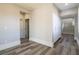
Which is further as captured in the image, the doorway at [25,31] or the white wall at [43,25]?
the doorway at [25,31]

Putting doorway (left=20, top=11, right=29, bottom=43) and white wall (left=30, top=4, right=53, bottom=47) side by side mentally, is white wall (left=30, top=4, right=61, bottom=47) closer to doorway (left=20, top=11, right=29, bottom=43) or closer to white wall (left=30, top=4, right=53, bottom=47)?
white wall (left=30, top=4, right=53, bottom=47)

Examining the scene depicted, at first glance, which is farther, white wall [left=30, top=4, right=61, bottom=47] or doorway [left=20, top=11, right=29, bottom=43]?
doorway [left=20, top=11, right=29, bottom=43]

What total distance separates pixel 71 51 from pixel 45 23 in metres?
1.00

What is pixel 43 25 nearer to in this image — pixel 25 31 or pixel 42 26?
pixel 42 26

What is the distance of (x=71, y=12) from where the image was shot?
161 centimetres

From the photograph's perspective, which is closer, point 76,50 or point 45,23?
point 76,50

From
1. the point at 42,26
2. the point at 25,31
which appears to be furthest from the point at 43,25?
the point at 25,31

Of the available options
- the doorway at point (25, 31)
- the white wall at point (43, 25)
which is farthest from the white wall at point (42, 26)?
the doorway at point (25, 31)

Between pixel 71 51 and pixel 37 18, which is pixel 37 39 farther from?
pixel 71 51

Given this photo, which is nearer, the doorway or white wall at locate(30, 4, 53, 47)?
white wall at locate(30, 4, 53, 47)

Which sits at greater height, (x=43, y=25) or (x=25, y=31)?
(x=43, y=25)

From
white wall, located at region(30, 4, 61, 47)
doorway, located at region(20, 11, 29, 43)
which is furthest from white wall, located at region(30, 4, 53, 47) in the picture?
doorway, located at region(20, 11, 29, 43)

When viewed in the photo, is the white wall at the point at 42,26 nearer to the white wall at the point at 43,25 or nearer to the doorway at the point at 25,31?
the white wall at the point at 43,25
